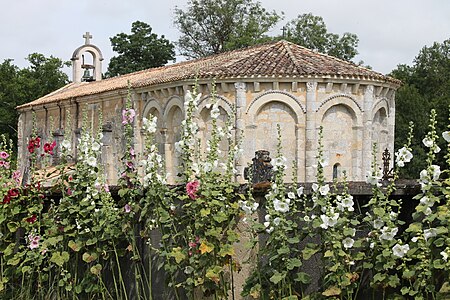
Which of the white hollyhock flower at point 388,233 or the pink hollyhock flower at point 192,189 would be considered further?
the pink hollyhock flower at point 192,189

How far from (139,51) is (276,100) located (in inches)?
1471

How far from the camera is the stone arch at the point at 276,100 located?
772 inches

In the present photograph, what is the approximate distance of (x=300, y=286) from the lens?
4.73 meters

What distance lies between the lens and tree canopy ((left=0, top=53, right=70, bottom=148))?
167 ft

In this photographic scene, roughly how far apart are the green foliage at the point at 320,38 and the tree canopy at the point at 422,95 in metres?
4.05

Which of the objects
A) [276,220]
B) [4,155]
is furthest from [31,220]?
[276,220]

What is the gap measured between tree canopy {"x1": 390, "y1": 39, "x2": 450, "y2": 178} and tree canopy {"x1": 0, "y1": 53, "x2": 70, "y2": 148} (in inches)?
1034

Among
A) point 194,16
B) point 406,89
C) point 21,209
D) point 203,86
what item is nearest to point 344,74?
point 203,86

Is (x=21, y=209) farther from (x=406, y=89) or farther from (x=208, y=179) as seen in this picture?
(x=406, y=89)

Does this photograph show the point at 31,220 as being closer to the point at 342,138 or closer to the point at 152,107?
the point at 342,138

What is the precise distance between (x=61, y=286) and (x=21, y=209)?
933mm

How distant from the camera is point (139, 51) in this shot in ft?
182

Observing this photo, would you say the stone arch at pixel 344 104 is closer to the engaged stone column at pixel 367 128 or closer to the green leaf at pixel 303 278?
the engaged stone column at pixel 367 128

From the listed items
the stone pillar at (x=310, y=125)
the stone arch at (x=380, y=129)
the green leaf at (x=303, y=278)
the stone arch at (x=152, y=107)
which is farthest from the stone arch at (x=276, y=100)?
the green leaf at (x=303, y=278)
